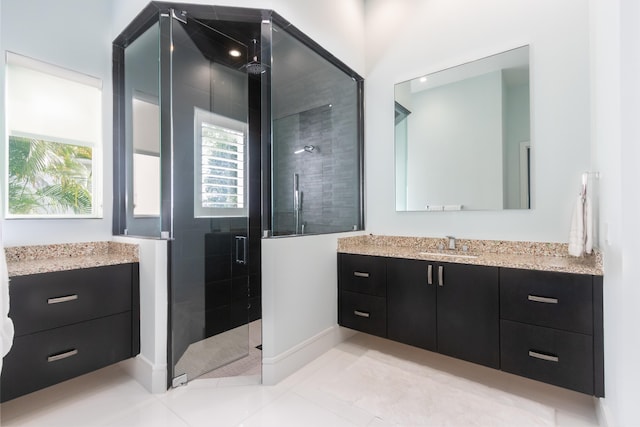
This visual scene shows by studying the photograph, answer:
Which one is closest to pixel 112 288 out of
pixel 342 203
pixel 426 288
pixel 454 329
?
pixel 342 203

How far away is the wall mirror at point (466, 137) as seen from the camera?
85.9 inches

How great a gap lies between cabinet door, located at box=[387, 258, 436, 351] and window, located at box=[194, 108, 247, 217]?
1556 millimetres

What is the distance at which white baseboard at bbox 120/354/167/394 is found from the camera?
1874mm

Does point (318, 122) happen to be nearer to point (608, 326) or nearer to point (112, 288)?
point (112, 288)

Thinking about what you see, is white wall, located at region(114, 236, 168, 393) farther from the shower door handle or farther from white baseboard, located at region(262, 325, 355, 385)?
the shower door handle

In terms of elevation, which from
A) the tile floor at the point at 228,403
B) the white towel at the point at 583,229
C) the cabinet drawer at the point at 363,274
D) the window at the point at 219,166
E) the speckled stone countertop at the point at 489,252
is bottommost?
the tile floor at the point at 228,403

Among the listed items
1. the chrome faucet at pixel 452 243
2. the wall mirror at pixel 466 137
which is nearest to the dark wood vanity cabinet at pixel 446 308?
the chrome faucet at pixel 452 243

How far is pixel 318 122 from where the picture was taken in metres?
2.88

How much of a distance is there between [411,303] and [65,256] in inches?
101

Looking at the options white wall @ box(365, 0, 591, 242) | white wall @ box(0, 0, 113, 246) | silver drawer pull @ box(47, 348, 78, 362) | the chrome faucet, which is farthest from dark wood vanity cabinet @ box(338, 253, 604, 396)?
white wall @ box(0, 0, 113, 246)

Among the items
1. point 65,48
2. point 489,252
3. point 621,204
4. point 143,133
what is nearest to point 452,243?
point 489,252

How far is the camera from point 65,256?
6.84 feet

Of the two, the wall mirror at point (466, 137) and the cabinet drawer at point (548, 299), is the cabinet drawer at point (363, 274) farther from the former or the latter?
the cabinet drawer at point (548, 299)

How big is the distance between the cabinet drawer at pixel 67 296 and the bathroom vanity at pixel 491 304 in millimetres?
1658
